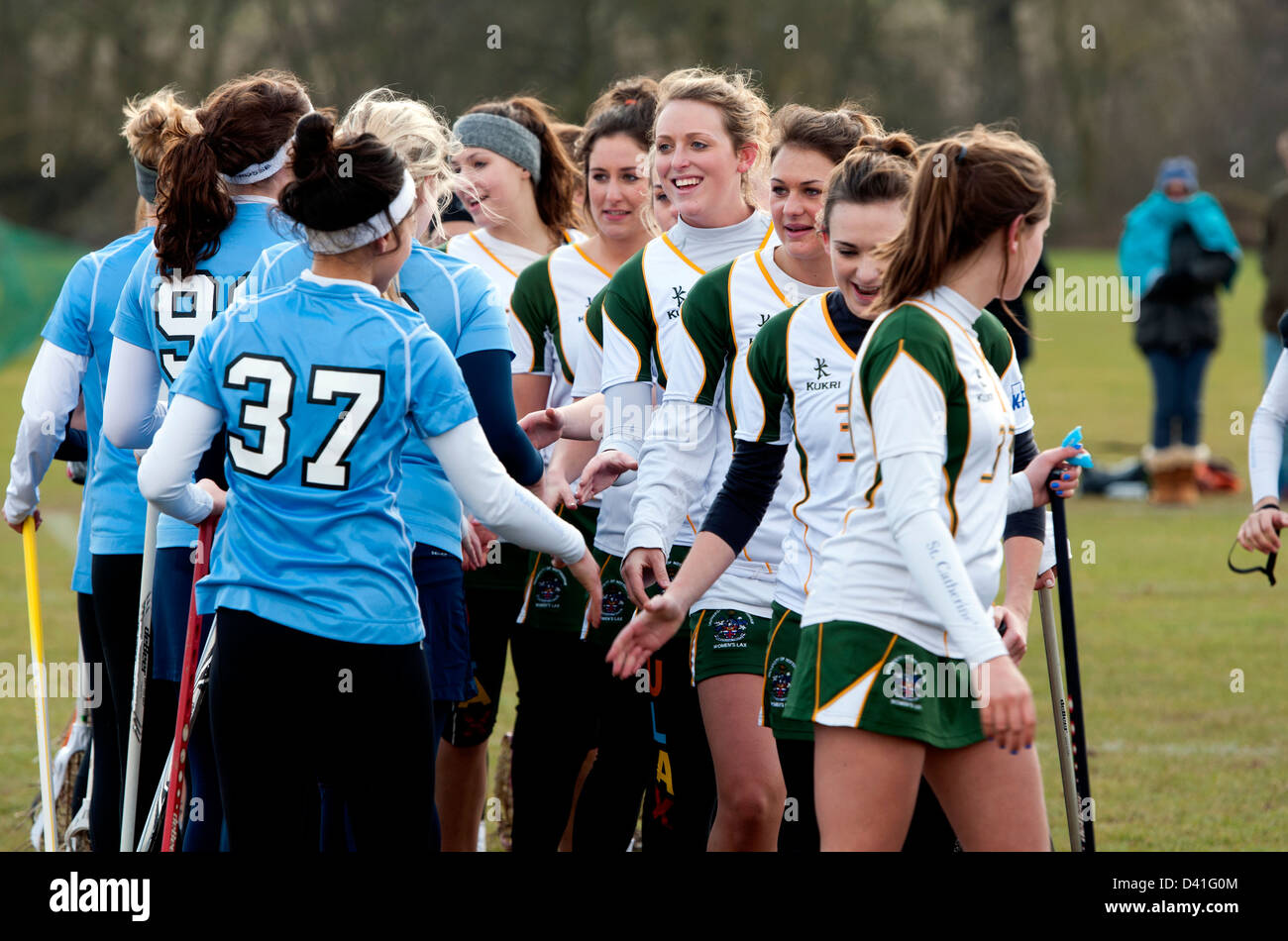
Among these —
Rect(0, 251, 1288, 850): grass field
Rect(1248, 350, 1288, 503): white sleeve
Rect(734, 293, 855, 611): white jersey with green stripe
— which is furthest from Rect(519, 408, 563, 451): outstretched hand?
Rect(0, 251, 1288, 850): grass field

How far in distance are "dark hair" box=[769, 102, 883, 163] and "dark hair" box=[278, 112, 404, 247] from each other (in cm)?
128

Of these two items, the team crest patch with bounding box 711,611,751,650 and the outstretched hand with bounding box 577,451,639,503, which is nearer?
the team crest patch with bounding box 711,611,751,650

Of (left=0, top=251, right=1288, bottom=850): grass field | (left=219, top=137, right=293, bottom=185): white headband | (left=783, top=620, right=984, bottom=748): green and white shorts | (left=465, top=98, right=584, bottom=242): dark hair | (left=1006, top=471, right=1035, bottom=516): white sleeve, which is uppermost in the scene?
(left=465, top=98, right=584, bottom=242): dark hair

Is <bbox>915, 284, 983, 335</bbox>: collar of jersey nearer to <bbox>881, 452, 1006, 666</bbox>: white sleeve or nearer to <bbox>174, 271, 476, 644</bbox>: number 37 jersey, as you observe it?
<bbox>881, 452, 1006, 666</bbox>: white sleeve

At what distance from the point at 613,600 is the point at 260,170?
1.58 meters

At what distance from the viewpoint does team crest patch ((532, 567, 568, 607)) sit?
4.79 m

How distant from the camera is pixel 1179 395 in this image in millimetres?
13867

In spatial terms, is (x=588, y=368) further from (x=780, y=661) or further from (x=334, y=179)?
(x=334, y=179)

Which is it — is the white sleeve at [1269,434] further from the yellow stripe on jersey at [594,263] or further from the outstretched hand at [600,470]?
the yellow stripe on jersey at [594,263]

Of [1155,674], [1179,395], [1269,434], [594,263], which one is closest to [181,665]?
[594,263]

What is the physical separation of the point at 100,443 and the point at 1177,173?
11399mm

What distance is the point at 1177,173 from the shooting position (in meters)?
13.7

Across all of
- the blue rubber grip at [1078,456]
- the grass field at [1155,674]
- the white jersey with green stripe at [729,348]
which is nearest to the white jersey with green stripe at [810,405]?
the blue rubber grip at [1078,456]

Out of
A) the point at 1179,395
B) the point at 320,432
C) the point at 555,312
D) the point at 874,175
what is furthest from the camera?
the point at 1179,395
